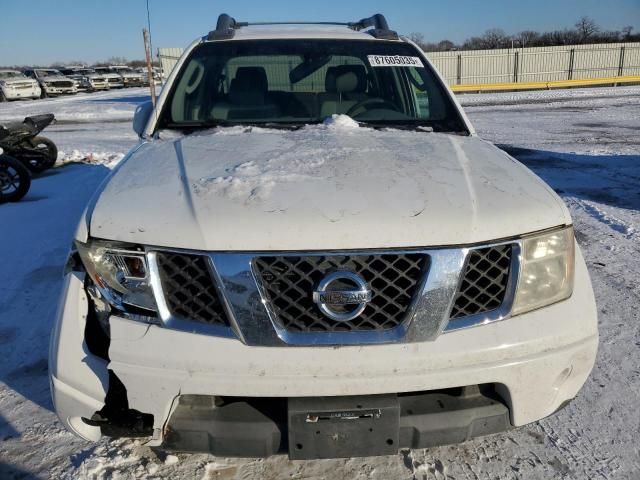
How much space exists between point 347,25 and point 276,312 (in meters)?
3.31

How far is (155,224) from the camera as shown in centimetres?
177

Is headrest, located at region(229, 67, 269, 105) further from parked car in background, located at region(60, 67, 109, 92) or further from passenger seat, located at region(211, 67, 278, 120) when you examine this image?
parked car in background, located at region(60, 67, 109, 92)

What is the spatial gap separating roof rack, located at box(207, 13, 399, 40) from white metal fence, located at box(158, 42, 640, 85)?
973 inches

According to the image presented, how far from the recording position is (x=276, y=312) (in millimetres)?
1726

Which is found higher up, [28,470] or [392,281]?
[392,281]

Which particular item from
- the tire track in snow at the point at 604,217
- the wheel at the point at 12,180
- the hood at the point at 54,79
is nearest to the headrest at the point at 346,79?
the tire track in snow at the point at 604,217

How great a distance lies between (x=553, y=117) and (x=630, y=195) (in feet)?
32.8

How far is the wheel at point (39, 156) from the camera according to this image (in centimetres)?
879

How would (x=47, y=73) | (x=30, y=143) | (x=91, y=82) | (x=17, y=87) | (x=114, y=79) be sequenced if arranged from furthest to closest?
(x=114, y=79) → (x=91, y=82) → (x=47, y=73) → (x=17, y=87) → (x=30, y=143)

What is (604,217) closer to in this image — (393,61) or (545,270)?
(393,61)

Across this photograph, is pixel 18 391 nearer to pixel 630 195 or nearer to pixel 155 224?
pixel 155 224

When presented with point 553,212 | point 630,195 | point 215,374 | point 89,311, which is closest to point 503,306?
point 553,212

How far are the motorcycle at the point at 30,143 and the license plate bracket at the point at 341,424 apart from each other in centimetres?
803

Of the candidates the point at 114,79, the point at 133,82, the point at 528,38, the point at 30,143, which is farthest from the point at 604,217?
the point at 528,38
